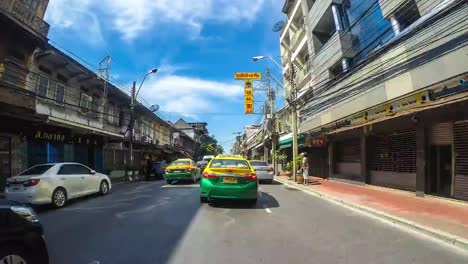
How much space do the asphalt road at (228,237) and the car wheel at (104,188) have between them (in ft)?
14.9

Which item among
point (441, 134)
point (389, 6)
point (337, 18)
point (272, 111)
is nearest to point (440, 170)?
point (441, 134)

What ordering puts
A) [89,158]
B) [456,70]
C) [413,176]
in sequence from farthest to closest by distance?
[89,158] → [413,176] → [456,70]

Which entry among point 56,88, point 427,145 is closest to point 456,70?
point 427,145

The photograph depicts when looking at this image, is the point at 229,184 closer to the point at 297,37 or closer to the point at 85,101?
the point at 85,101

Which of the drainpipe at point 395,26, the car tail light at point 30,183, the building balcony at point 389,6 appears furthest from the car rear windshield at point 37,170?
the building balcony at point 389,6

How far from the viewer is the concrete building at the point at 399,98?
1479 centimetres

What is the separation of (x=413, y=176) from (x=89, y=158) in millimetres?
20994

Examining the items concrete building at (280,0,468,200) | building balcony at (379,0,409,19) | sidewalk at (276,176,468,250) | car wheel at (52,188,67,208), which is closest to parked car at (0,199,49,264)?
sidewalk at (276,176,468,250)

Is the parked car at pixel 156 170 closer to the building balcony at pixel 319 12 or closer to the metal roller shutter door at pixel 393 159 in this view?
the building balcony at pixel 319 12

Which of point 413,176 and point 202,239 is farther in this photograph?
point 413,176

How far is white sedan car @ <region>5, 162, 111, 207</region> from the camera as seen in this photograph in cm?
1332

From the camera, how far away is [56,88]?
2400cm

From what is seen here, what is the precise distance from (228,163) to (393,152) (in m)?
9.27

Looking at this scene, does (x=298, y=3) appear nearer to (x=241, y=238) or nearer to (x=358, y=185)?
(x=358, y=185)
